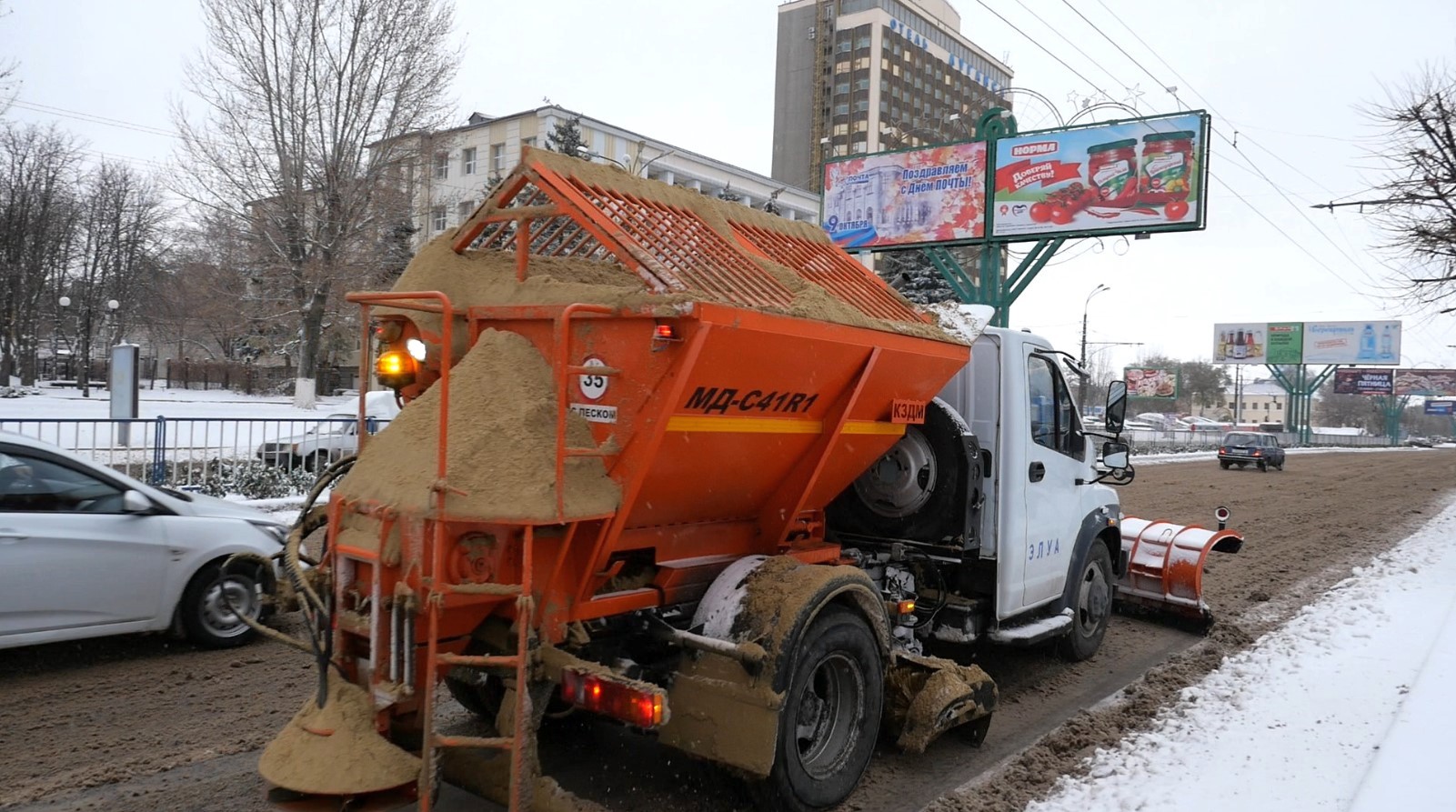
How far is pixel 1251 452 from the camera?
35219 millimetres

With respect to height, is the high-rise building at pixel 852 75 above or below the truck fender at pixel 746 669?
above

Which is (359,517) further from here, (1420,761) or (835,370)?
(1420,761)

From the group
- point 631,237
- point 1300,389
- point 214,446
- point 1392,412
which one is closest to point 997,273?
point 214,446

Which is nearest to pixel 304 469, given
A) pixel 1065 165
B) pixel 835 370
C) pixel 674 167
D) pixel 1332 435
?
pixel 835 370

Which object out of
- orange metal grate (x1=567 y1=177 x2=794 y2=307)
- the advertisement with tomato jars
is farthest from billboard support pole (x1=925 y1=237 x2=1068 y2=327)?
orange metal grate (x1=567 y1=177 x2=794 y2=307)

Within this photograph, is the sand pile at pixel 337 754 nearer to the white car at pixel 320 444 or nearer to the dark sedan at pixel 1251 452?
the white car at pixel 320 444

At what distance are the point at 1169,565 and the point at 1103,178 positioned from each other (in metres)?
13.9

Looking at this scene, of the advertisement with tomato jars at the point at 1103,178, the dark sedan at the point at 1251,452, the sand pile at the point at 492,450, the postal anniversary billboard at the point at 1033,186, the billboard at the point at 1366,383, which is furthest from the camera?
the billboard at the point at 1366,383

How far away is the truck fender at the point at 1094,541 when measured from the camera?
6.85 metres

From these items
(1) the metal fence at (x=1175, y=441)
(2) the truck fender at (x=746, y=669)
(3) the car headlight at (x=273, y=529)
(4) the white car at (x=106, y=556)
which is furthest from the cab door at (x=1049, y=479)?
(1) the metal fence at (x=1175, y=441)

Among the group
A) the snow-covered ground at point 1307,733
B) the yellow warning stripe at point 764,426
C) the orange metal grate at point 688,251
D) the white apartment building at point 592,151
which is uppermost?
the white apartment building at point 592,151

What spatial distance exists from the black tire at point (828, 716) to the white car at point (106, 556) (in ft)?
10.8

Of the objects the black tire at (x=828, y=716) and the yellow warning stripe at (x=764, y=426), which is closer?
the yellow warning stripe at (x=764, y=426)

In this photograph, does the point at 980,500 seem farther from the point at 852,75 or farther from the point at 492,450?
the point at 852,75
